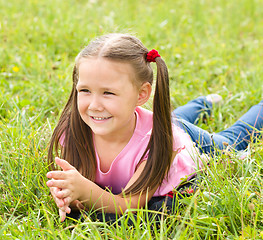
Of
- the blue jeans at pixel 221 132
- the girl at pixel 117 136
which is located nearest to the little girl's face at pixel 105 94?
the girl at pixel 117 136

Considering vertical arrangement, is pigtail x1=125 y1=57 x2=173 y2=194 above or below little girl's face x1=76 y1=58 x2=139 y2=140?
below

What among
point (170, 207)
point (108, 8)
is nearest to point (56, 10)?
point (108, 8)

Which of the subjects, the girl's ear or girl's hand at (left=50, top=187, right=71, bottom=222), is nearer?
girl's hand at (left=50, top=187, right=71, bottom=222)

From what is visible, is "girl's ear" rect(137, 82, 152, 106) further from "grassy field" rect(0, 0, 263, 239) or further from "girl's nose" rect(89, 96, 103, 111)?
"grassy field" rect(0, 0, 263, 239)

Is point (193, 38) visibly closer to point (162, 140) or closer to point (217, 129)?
point (217, 129)

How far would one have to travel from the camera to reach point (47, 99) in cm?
323

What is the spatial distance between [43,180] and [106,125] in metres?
0.47

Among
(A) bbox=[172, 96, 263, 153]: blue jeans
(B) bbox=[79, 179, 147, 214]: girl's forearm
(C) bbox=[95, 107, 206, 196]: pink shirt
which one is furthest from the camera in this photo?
(A) bbox=[172, 96, 263, 153]: blue jeans

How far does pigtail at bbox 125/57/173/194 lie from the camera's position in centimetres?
212

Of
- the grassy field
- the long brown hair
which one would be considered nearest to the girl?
the long brown hair

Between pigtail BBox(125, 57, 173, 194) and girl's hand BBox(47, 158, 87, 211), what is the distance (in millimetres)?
300

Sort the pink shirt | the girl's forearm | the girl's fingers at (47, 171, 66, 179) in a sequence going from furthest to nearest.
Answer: the pink shirt → the girl's forearm → the girl's fingers at (47, 171, 66, 179)

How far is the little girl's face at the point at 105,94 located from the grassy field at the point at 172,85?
44cm

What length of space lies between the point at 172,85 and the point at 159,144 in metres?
1.55
